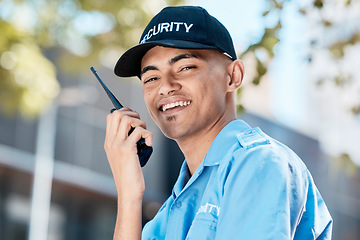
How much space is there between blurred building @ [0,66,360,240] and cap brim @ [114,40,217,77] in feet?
38.7

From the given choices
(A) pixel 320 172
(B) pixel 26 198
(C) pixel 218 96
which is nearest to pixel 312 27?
(C) pixel 218 96

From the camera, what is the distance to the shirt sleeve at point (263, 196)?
1838mm

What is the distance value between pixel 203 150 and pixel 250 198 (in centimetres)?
76

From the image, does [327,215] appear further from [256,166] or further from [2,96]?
[2,96]

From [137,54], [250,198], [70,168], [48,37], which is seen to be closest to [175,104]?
[137,54]

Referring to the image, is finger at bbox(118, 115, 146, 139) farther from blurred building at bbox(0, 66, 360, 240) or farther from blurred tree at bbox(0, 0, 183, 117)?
blurred building at bbox(0, 66, 360, 240)

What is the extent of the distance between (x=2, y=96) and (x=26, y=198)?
320 inches

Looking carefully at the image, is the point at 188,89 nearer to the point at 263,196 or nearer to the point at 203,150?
the point at 203,150

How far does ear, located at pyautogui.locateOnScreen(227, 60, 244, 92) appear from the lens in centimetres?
273

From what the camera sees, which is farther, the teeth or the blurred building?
the blurred building

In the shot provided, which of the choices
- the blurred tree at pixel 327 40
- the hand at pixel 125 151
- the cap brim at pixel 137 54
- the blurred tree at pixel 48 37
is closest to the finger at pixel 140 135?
the hand at pixel 125 151

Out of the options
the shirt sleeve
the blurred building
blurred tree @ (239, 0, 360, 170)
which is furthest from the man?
the blurred building

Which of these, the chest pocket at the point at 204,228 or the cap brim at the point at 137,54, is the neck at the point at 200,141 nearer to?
the cap brim at the point at 137,54

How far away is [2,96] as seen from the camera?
795 centimetres
